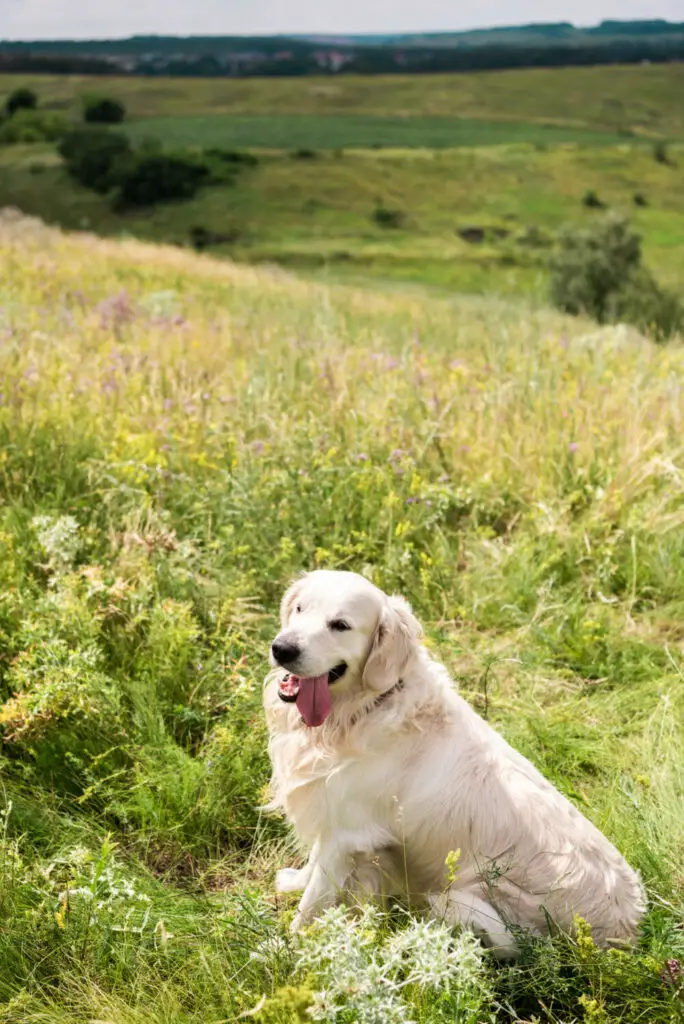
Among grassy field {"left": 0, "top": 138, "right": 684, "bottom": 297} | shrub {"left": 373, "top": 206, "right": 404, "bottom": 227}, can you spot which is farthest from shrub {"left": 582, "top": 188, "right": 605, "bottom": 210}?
shrub {"left": 373, "top": 206, "right": 404, "bottom": 227}

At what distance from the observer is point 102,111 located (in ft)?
204

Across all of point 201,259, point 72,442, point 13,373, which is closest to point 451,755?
point 72,442

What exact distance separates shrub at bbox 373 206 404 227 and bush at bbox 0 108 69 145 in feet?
76.1

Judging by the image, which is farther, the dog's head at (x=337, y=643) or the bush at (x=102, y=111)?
the bush at (x=102, y=111)

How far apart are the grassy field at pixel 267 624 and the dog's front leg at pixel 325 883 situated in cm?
16

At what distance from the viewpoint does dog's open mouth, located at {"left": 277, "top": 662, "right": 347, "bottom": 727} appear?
8.59 ft

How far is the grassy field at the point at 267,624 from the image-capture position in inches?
95.3

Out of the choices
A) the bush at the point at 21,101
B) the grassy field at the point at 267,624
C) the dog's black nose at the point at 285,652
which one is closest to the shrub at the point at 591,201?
the bush at the point at 21,101

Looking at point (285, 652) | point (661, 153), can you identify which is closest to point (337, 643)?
point (285, 652)

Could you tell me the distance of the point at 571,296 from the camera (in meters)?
37.8

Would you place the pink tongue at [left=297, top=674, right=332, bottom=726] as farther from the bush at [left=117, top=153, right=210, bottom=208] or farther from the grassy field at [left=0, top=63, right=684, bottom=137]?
the grassy field at [left=0, top=63, right=684, bottom=137]

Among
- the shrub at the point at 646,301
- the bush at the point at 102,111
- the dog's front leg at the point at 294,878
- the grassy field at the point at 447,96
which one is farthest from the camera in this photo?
the grassy field at the point at 447,96

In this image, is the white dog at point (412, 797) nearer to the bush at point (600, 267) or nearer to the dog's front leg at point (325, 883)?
the dog's front leg at point (325, 883)

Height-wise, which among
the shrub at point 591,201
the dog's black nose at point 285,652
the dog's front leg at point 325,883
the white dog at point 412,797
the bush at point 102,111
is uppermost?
the bush at point 102,111
